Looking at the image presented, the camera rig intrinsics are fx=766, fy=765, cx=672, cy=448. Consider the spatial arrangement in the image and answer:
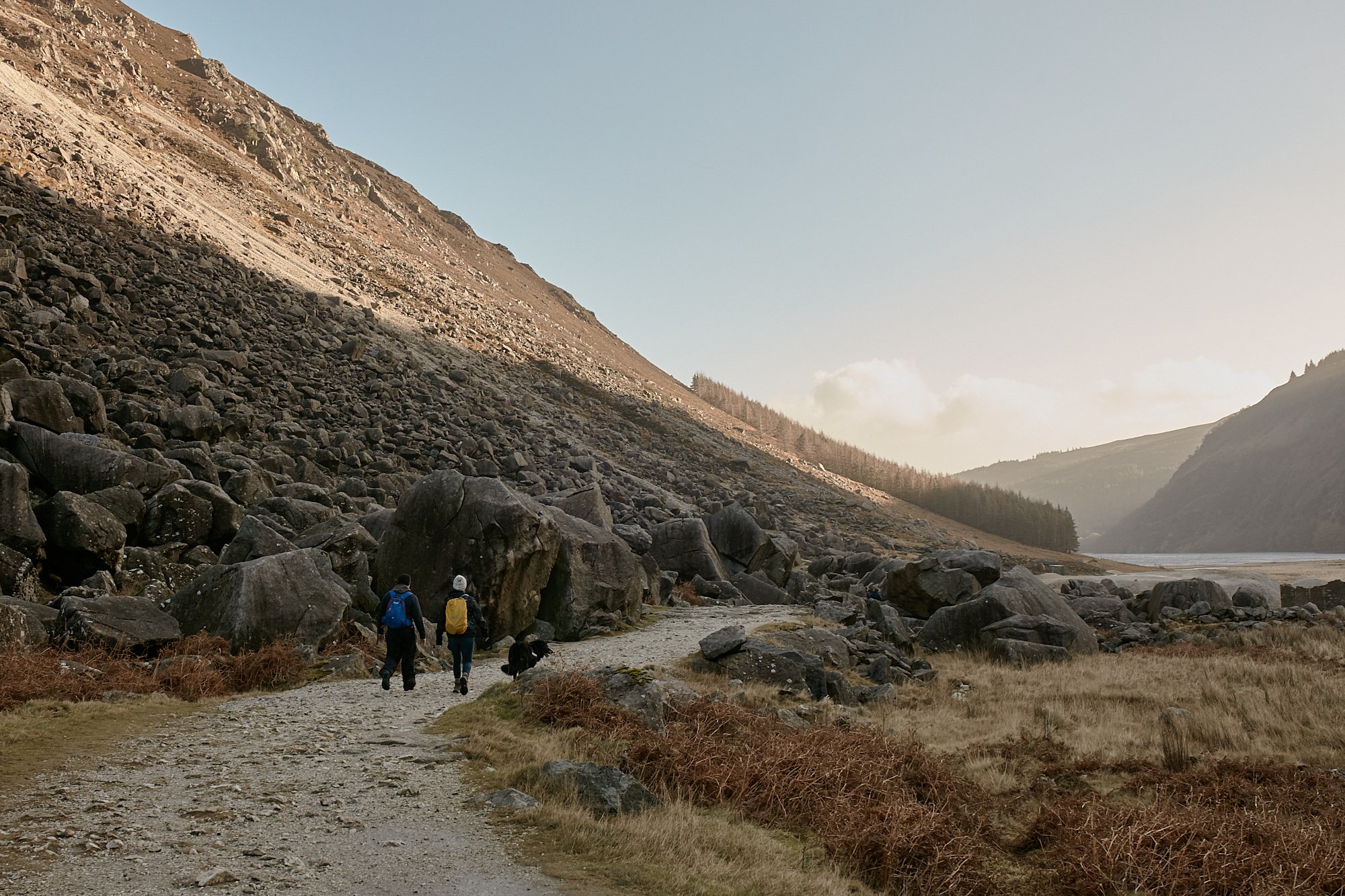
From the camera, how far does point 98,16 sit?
64125 mm

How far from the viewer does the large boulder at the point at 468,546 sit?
20016 mm

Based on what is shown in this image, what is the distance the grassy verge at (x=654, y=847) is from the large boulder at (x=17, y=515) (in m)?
11.6

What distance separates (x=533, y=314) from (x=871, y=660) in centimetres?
7244

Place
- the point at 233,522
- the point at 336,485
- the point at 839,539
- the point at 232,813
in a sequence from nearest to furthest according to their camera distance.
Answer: the point at 232,813
the point at 233,522
the point at 336,485
the point at 839,539

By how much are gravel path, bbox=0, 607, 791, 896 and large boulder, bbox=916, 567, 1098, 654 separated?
64.2ft

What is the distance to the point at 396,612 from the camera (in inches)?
563

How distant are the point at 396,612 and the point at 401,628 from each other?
0.30m

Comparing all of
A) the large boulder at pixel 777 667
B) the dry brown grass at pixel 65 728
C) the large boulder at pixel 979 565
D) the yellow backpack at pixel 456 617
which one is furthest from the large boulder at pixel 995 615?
the dry brown grass at pixel 65 728

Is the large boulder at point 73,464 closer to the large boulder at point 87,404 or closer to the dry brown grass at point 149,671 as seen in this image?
the large boulder at point 87,404

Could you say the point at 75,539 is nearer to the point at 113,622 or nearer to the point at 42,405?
the point at 113,622

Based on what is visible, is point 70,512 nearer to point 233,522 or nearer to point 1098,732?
point 233,522

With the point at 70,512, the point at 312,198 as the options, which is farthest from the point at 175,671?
the point at 312,198

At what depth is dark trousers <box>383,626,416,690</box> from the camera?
46.5 feet

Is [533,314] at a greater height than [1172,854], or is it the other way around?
[533,314]
